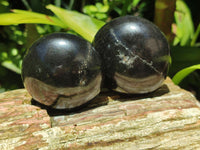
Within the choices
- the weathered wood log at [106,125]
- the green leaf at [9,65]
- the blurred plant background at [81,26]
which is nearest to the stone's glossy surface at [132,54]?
the weathered wood log at [106,125]

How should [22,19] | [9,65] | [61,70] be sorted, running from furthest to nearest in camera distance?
[9,65] < [22,19] < [61,70]

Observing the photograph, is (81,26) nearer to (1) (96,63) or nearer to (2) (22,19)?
(2) (22,19)

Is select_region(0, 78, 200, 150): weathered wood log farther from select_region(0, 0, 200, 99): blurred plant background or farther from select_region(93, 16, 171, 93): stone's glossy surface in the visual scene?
select_region(0, 0, 200, 99): blurred plant background

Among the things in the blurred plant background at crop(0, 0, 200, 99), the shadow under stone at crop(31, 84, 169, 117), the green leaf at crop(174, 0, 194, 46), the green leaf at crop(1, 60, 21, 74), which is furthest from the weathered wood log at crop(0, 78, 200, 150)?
the green leaf at crop(174, 0, 194, 46)

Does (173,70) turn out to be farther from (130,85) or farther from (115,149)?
(115,149)

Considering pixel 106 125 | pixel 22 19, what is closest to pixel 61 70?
pixel 106 125

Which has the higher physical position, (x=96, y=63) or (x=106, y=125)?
(x=96, y=63)

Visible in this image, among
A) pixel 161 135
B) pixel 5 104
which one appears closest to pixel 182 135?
pixel 161 135
